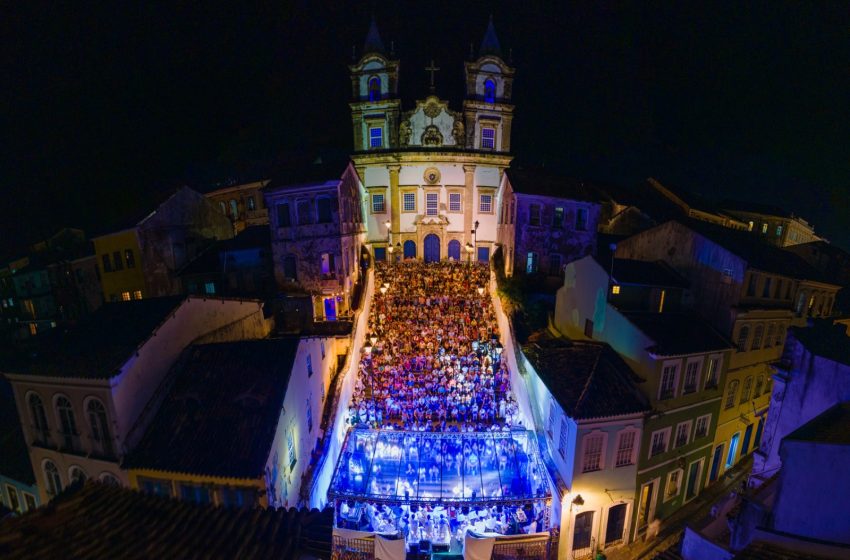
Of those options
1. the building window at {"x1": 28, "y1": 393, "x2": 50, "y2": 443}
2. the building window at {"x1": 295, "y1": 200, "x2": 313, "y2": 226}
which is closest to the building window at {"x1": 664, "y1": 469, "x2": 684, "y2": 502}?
the building window at {"x1": 295, "y1": 200, "x2": 313, "y2": 226}

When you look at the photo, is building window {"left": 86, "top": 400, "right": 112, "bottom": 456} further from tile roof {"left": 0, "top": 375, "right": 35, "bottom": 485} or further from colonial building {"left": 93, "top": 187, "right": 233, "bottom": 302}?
colonial building {"left": 93, "top": 187, "right": 233, "bottom": 302}

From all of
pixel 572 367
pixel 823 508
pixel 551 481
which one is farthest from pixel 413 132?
pixel 823 508

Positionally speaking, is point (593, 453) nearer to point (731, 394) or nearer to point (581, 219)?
point (731, 394)

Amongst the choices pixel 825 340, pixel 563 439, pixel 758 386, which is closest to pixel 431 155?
pixel 563 439

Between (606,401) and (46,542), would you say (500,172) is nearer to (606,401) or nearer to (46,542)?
(606,401)

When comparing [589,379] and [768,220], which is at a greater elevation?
[768,220]

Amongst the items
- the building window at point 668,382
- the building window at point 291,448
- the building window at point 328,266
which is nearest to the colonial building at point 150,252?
the building window at point 328,266

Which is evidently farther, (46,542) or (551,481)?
(551,481)
